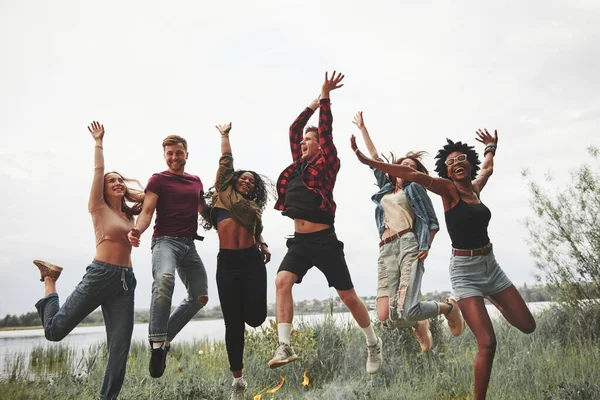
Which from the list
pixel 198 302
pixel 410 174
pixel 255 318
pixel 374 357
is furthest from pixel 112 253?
pixel 410 174

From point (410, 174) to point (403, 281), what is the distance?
6.76ft

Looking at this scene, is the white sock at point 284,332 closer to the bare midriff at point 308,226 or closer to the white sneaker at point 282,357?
the white sneaker at point 282,357

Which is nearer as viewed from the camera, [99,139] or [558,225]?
[99,139]

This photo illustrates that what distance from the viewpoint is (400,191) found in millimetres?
7688

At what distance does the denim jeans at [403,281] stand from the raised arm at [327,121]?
1.95 metres

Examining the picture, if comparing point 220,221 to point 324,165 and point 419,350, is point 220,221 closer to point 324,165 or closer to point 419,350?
point 324,165

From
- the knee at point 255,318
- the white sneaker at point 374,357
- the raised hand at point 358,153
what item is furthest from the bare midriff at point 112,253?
the white sneaker at point 374,357

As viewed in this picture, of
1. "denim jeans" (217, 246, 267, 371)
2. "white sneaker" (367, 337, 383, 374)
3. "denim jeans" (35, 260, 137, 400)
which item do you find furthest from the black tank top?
"denim jeans" (35, 260, 137, 400)

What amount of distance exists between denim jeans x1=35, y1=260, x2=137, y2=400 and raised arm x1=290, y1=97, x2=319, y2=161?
2562mm

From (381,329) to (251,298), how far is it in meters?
3.75

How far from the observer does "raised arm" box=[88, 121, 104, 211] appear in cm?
617

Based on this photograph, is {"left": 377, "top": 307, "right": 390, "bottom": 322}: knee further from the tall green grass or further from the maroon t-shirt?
the maroon t-shirt

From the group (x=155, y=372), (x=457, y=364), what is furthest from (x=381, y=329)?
(x=155, y=372)

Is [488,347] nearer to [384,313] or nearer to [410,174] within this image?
[410,174]
